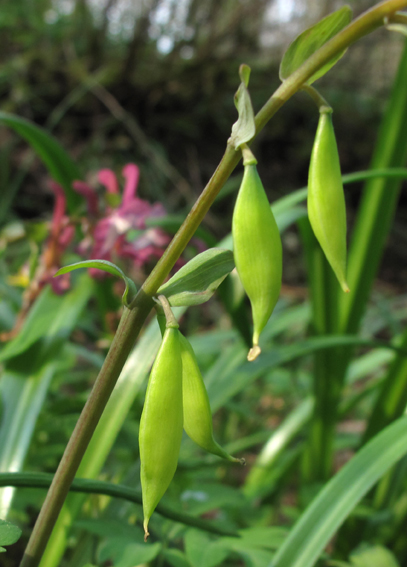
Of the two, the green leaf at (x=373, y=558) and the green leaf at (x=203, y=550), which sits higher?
the green leaf at (x=203, y=550)

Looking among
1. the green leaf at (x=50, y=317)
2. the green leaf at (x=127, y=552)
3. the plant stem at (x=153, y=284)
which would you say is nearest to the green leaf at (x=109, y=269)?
the plant stem at (x=153, y=284)

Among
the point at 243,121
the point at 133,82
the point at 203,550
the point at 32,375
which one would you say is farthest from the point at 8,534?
the point at 133,82

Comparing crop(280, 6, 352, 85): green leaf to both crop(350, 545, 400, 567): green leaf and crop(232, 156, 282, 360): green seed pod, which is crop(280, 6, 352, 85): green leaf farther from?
crop(350, 545, 400, 567): green leaf

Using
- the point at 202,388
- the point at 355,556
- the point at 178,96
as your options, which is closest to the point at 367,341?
the point at 355,556

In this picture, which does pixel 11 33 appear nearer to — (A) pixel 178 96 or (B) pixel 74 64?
(B) pixel 74 64

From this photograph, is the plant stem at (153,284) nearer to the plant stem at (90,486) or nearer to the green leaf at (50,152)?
the plant stem at (90,486)

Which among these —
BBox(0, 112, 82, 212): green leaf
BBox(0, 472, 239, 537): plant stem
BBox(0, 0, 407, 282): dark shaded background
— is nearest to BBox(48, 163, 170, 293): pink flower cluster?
BBox(0, 112, 82, 212): green leaf

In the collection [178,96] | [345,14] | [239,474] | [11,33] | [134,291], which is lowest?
[239,474]
